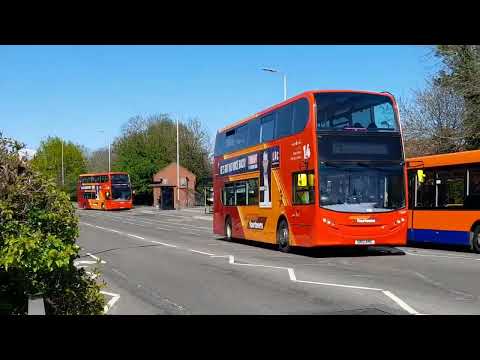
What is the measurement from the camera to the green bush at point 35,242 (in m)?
4.91

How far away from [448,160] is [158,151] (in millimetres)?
56632

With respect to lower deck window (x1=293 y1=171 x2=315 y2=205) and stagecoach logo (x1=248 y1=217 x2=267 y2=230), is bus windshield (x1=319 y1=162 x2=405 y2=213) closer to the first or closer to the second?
lower deck window (x1=293 y1=171 x2=315 y2=205)

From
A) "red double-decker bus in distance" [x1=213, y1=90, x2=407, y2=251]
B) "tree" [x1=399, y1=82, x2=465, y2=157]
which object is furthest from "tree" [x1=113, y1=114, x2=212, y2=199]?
"red double-decker bus in distance" [x1=213, y1=90, x2=407, y2=251]

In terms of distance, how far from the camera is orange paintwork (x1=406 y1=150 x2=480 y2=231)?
15773 millimetres

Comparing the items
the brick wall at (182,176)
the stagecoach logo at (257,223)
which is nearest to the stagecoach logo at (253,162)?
the stagecoach logo at (257,223)

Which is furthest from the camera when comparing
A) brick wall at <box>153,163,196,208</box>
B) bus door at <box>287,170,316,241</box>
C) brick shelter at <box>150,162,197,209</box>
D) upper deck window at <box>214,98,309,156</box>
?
brick wall at <box>153,163,196,208</box>

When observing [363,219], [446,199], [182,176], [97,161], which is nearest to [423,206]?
[446,199]

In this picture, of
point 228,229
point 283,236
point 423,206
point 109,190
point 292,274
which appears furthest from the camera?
point 109,190

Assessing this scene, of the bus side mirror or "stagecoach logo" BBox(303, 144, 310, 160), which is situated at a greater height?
"stagecoach logo" BBox(303, 144, 310, 160)

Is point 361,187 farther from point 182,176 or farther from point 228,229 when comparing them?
point 182,176

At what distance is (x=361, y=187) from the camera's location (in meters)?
14.5
